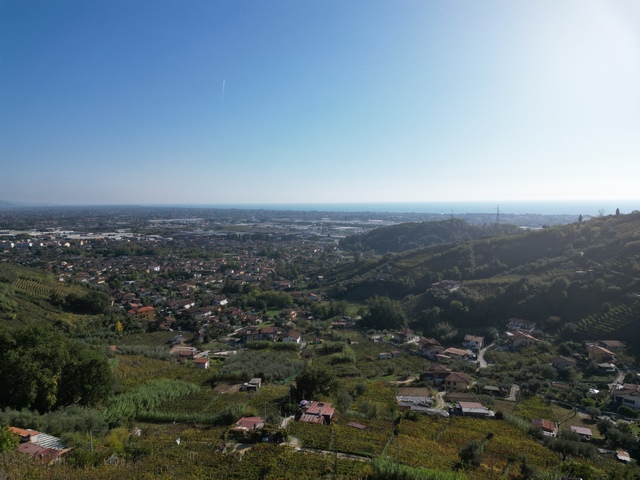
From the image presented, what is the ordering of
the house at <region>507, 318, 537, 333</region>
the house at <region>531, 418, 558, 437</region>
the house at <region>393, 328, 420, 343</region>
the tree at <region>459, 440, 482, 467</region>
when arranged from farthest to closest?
the house at <region>393, 328, 420, 343</region> < the house at <region>507, 318, 537, 333</region> < the house at <region>531, 418, 558, 437</region> < the tree at <region>459, 440, 482, 467</region>

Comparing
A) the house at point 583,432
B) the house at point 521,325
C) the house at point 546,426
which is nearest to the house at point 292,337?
the house at point 521,325

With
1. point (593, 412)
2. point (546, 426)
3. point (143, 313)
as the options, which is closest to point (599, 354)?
point (593, 412)

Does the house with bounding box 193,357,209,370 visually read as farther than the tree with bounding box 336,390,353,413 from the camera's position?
Yes

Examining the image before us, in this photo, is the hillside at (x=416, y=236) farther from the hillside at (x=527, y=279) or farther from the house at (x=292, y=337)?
the house at (x=292, y=337)

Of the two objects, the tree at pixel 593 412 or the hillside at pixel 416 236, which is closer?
the tree at pixel 593 412

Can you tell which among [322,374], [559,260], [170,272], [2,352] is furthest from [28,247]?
[559,260]

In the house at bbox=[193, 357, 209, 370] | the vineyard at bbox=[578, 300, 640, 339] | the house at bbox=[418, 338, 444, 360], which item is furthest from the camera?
the house at bbox=[418, 338, 444, 360]

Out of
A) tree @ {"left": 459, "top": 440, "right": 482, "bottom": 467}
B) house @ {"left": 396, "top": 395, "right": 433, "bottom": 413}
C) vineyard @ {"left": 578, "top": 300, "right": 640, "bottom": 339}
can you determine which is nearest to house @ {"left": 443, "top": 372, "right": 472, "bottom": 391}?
→ house @ {"left": 396, "top": 395, "right": 433, "bottom": 413}

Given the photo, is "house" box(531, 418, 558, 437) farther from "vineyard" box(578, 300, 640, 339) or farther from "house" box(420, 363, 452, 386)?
"vineyard" box(578, 300, 640, 339)
